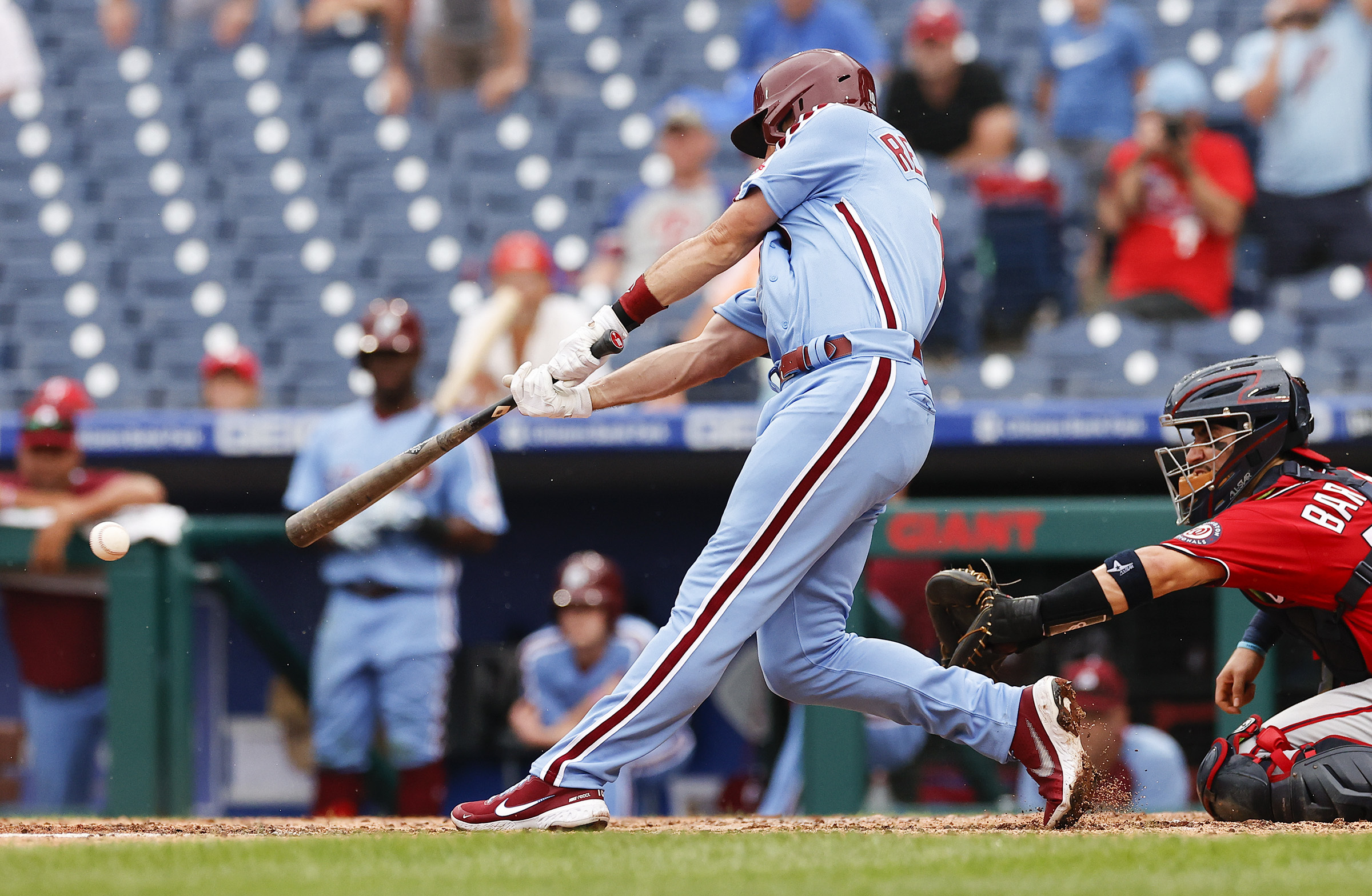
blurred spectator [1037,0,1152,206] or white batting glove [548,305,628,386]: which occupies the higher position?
blurred spectator [1037,0,1152,206]

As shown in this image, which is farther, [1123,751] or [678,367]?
[1123,751]

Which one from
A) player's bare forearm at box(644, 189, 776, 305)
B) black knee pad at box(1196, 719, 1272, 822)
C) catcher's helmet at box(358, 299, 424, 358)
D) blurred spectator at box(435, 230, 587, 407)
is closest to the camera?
player's bare forearm at box(644, 189, 776, 305)

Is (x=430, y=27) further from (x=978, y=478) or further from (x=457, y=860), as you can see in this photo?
(x=457, y=860)

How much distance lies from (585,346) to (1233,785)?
5.44 feet

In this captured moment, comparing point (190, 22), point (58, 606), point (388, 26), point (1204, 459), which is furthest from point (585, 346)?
point (190, 22)

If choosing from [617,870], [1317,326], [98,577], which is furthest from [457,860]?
[1317,326]

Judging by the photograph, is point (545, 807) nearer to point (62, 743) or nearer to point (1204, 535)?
point (1204, 535)

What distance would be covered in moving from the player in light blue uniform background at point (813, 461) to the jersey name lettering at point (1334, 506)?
0.62 metres

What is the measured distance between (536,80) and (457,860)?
642 centimetres

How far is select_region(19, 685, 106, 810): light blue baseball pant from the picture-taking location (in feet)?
16.3

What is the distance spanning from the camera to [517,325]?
662 centimetres

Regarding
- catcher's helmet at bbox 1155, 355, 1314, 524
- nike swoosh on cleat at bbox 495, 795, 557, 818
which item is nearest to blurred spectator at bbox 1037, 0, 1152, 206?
catcher's helmet at bbox 1155, 355, 1314, 524

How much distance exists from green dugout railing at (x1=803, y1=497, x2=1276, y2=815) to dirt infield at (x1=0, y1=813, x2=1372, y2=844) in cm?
83

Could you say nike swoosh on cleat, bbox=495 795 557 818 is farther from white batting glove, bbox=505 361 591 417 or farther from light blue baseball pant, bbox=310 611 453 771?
light blue baseball pant, bbox=310 611 453 771
